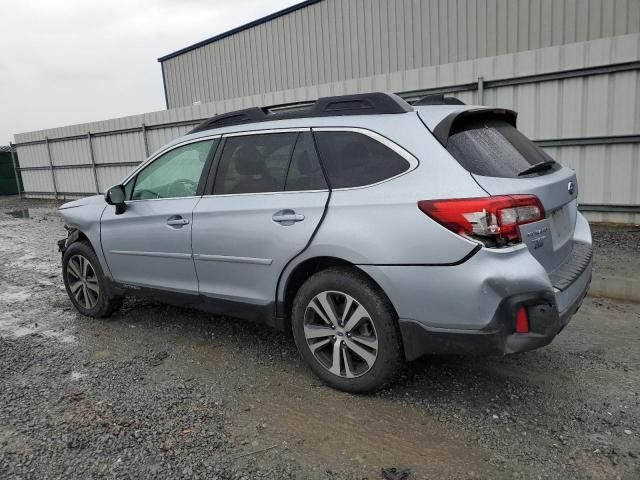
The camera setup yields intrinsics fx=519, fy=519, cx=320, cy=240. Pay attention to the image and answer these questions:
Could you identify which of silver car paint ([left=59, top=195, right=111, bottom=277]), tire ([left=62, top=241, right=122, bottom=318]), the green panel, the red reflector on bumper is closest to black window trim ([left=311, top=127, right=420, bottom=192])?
the red reflector on bumper

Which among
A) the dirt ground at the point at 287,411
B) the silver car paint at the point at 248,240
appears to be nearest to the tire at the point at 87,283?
the dirt ground at the point at 287,411

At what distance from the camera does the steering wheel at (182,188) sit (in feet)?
12.8

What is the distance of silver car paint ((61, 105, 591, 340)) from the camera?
2.56 metres

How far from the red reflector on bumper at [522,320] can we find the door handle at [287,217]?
1328mm

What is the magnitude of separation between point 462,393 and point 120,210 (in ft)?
9.94

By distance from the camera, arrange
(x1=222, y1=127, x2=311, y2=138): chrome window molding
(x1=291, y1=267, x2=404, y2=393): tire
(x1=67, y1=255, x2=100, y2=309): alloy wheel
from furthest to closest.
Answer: (x1=67, y1=255, x2=100, y2=309): alloy wheel < (x1=222, y1=127, x2=311, y2=138): chrome window molding < (x1=291, y1=267, x2=404, y2=393): tire

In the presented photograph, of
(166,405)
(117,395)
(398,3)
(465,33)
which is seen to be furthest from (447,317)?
(398,3)

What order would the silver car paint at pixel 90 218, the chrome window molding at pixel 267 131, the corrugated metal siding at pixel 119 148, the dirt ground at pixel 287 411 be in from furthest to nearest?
1. the corrugated metal siding at pixel 119 148
2. the silver car paint at pixel 90 218
3. the chrome window molding at pixel 267 131
4. the dirt ground at pixel 287 411

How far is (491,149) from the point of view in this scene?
9.61ft

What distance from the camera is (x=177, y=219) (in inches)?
152

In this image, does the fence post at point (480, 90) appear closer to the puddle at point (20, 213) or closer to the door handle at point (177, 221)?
the door handle at point (177, 221)

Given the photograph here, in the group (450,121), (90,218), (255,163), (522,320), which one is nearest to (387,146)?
(450,121)

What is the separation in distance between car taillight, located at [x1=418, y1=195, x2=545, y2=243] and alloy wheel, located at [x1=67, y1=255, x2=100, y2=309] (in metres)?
3.39

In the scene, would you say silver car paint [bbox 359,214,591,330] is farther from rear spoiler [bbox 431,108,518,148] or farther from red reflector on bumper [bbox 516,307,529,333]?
rear spoiler [bbox 431,108,518,148]
